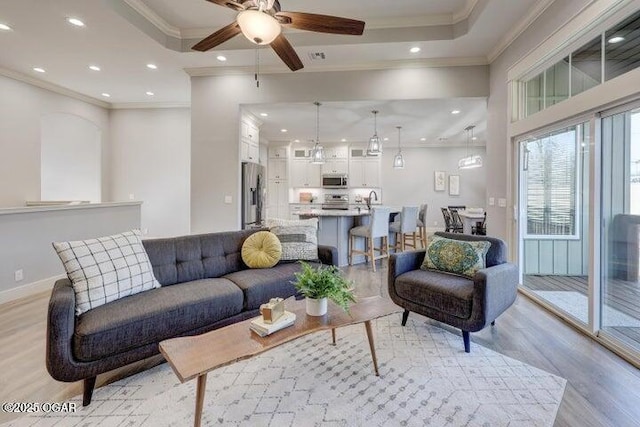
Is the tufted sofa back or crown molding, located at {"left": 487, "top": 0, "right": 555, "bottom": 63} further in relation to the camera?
crown molding, located at {"left": 487, "top": 0, "right": 555, "bottom": 63}

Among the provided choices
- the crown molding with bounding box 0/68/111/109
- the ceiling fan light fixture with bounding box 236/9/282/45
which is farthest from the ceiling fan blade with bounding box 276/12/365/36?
the crown molding with bounding box 0/68/111/109

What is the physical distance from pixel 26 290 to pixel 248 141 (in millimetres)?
3608

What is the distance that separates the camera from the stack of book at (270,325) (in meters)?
1.61

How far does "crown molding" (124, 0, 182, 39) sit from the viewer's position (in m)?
3.38

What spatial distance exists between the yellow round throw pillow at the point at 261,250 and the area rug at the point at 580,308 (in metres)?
2.92

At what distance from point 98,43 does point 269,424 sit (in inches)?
186

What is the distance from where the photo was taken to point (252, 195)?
17.0ft

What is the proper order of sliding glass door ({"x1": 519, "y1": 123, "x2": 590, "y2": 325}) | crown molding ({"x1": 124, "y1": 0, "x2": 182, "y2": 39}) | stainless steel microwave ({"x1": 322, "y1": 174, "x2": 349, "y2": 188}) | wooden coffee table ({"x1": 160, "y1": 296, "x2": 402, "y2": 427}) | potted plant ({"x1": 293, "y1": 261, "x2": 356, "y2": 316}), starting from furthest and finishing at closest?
stainless steel microwave ({"x1": 322, "y1": 174, "x2": 349, "y2": 188}) → crown molding ({"x1": 124, "y1": 0, "x2": 182, "y2": 39}) → sliding glass door ({"x1": 519, "y1": 123, "x2": 590, "y2": 325}) → potted plant ({"x1": 293, "y1": 261, "x2": 356, "y2": 316}) → wooden coffee table ({"x1": 160, "y1": 296, "x2": 402, "y2": 427})

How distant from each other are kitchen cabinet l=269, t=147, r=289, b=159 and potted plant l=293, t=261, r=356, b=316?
7618 mm

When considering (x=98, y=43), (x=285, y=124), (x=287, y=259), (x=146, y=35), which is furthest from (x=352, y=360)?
(x=285, y=124)

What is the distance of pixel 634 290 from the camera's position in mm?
2531

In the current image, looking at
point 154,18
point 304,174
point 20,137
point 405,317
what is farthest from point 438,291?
point 304,174

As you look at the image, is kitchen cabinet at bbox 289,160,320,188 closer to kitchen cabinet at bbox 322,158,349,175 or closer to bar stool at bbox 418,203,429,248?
kitchen cabinet at bbox 322,158,349,175

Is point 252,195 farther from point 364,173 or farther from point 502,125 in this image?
point 364,173
